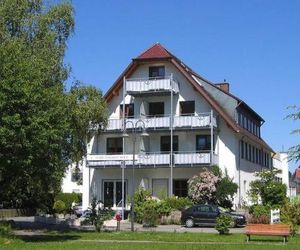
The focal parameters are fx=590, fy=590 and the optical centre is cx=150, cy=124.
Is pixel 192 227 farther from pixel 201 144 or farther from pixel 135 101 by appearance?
pixel 135 101

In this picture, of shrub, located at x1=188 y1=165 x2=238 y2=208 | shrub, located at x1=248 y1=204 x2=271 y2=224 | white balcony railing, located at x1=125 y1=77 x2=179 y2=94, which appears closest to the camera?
shrub, located at x1=248 y1=204 x2=271 y2=224

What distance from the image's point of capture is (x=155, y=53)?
50.4 m

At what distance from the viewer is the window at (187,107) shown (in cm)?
4975

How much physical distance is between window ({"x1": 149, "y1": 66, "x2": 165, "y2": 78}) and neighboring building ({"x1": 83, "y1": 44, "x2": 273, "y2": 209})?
25mm

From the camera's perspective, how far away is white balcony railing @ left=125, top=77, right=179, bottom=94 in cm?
4838

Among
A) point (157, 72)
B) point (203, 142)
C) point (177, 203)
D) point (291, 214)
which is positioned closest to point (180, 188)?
point (203, 142)

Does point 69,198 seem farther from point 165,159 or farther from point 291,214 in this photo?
point 291,214

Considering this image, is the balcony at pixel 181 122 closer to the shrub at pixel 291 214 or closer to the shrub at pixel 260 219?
the shrub at pixel 260 219

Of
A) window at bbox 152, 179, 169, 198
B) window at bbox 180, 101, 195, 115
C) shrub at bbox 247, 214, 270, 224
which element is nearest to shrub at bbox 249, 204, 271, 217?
shrub at bbox 247, 214, 270, 224

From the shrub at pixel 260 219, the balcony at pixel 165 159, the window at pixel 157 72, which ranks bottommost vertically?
the shrub at pixel 260 219

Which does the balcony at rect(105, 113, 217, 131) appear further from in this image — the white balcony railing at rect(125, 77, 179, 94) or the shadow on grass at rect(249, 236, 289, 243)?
the shadow on grass at rect(249, 236, 289, 243)

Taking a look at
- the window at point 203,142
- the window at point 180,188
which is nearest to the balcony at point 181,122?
the window at point 203,142

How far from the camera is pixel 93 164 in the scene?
164ft

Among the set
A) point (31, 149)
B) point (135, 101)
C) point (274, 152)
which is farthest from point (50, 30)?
point (274, 152)
